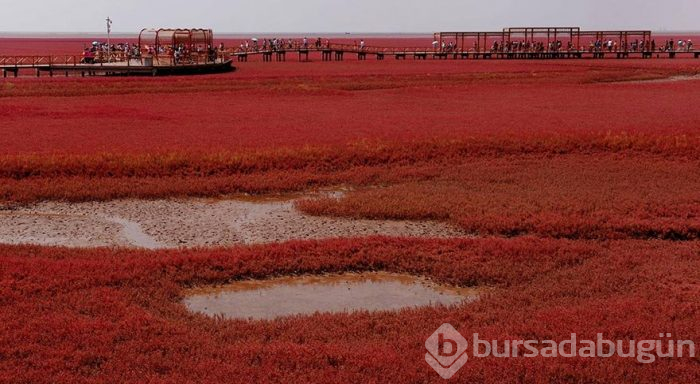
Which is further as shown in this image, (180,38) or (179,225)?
(180,38)

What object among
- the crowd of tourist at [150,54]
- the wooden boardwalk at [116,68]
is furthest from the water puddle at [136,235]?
the crowd of tourist at [150,54]

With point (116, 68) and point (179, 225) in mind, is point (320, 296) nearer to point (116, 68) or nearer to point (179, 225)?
point (179, 225)

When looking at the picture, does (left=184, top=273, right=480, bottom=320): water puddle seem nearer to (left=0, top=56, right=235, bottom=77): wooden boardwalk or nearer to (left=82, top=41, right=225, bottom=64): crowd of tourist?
(left=0, top=56, right=235, bottom=77): wooden boardwalk

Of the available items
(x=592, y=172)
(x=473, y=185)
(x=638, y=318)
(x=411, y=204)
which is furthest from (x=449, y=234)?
(x=592, y=172)

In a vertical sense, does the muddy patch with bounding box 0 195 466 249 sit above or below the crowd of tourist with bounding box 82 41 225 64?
below

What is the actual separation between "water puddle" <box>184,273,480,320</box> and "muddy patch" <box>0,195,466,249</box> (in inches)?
109

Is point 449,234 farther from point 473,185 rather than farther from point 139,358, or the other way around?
point 139,358

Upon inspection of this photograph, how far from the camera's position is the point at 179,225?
54.7 ft

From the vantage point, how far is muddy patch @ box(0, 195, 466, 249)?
1559 cm

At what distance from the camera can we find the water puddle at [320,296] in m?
11.4

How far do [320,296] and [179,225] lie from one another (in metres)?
5.75

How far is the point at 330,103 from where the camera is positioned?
126 ft

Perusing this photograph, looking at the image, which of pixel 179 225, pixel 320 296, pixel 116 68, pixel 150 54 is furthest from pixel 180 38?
pixel 320 296

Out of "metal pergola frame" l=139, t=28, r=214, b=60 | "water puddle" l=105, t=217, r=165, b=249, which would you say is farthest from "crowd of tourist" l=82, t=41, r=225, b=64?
"water puddle" l=105, t=217, r=165, b=249
